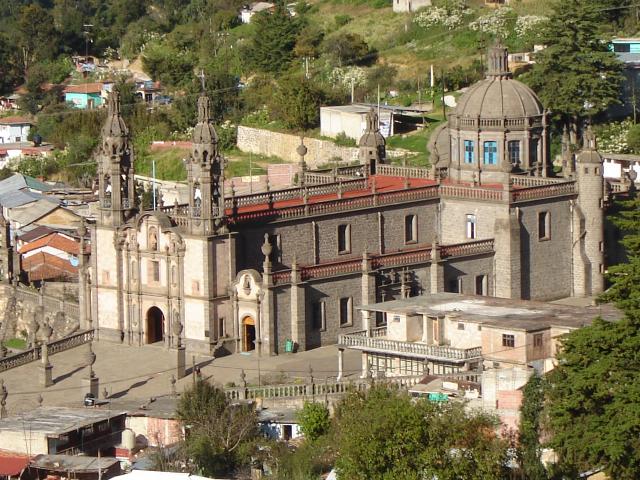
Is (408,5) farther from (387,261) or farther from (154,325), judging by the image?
(154,325)

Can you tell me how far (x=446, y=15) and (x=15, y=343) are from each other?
183 ft

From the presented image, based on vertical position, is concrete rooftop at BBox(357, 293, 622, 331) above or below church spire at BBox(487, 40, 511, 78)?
below

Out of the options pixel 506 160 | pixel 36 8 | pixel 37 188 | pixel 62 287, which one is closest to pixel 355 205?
pixel 506 160

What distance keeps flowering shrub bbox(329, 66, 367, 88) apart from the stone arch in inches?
2191

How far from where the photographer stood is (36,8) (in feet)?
604

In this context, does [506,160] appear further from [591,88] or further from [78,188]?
[78,188]

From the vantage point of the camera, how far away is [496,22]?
13962 cm

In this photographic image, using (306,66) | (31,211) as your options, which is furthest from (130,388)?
(306,66)

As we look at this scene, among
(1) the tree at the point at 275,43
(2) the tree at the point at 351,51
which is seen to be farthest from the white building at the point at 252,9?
(2) the tree at the point at 351,51

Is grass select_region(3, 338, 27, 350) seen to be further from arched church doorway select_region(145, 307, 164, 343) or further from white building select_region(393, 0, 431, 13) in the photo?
white building select_region(393, 0, 431, 13)

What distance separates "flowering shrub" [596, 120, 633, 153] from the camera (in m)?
114

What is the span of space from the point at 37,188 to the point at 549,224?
149 feet

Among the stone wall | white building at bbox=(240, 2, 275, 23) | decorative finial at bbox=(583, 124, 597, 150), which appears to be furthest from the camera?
white building at bbox=(240, 2, 275, 23)

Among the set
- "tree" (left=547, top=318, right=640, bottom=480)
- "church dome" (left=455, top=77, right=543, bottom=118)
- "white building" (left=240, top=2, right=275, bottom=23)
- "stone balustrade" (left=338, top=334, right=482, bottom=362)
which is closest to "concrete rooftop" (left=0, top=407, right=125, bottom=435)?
"stone balustrade" (left=338, top=334, right=482, bottom=362)
